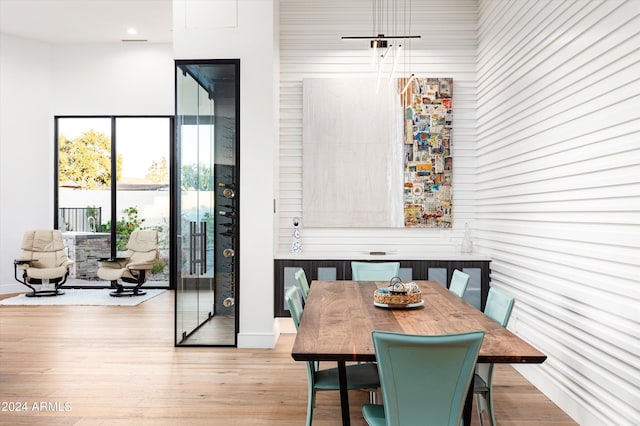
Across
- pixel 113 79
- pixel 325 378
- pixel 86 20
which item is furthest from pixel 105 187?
pixel 325 378

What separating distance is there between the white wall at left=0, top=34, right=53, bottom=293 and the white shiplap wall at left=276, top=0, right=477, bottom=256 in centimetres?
531

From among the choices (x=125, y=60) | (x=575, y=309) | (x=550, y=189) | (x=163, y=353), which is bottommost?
(x=163, y=353)

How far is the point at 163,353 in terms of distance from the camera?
491cm

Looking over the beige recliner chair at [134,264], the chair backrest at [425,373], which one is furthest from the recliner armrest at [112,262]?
the chair backrest at [425,373]

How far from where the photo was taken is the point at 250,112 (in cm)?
516

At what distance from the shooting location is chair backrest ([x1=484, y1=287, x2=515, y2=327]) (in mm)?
2986

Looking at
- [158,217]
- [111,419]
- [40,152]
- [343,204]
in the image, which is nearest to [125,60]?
[40,152]

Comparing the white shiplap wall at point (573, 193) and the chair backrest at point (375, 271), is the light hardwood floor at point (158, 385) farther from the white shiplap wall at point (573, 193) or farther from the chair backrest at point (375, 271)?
the chair backrest at point (375, 271)

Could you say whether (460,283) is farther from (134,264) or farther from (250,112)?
(134,264)

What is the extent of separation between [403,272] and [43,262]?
608cm

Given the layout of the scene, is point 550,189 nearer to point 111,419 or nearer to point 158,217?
point 111,419

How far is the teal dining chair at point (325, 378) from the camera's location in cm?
280

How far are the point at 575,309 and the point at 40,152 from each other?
8774 mm

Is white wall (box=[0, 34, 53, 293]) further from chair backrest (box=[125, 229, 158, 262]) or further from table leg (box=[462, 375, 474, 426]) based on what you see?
table leg (box=[462, 375, 474, 426])
